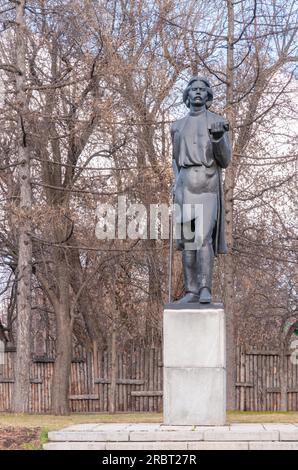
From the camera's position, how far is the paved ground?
30.2 ft

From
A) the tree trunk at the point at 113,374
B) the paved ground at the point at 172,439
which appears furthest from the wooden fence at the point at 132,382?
the paved ground at the point at 172,439

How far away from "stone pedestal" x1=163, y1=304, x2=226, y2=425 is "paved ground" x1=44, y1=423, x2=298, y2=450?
1265 mm

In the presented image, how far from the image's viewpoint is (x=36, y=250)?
71.9ft

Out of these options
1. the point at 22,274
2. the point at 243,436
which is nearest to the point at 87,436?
the point at 243,436

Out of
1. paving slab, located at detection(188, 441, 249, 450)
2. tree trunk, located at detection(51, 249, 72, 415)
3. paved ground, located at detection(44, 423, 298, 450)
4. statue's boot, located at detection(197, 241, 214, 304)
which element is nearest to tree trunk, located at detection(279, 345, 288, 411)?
tree trunk, located at detection(51, 249, 72, 415)

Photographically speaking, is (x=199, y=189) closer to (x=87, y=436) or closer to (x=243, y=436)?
(x=243, y=436)

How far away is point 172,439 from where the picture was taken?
30.5ft

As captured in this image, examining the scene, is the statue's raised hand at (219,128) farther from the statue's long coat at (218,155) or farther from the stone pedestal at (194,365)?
the stone pedestal at (194,365)

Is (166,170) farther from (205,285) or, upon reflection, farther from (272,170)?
(205,285)

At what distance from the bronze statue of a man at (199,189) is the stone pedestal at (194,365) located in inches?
11.7

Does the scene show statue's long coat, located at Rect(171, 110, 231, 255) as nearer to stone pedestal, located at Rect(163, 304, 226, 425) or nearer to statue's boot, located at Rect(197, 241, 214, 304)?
statue's boot, located at Rect(197, 241, 214, 304)

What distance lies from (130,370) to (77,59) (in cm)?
763

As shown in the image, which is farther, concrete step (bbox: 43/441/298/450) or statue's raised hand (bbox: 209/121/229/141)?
statue's raised hand (bbox: 209/121/229/141)

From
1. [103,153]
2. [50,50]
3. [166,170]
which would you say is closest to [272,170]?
[166,170]
